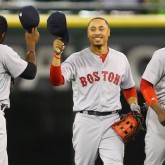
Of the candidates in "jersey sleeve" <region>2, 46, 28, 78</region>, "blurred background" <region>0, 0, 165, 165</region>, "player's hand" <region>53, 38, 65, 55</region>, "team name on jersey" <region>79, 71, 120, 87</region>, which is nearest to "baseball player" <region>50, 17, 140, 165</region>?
"team name on jersey" <region>79, 71, 120, 87</region>

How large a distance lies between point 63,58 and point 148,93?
249 cm

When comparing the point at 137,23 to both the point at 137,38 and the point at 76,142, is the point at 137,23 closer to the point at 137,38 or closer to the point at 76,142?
the point at 137,38

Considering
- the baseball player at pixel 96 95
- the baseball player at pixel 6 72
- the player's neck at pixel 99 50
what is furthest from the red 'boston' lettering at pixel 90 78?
the baseball player at pixel 6 72

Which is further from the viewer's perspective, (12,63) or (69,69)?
(69,69)

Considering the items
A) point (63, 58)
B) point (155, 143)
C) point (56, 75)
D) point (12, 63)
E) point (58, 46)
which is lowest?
point (155, 143)

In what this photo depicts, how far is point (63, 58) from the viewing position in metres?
9.50

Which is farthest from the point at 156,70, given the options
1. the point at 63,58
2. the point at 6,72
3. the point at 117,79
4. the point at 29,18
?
the point at 63,58

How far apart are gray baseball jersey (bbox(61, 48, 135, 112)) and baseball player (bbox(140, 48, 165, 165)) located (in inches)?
9.9

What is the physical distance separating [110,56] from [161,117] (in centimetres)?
75

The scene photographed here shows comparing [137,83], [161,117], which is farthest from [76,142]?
[137,83]

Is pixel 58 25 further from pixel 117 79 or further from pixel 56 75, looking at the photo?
pixel 117 79

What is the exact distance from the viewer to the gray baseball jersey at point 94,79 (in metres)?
7.24

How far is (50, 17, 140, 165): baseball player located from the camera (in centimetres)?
720

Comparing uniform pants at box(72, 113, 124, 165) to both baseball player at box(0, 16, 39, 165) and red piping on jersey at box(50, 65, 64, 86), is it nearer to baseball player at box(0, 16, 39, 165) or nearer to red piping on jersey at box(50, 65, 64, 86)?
red piping on jersey at box(50, 65, 64, 86)
